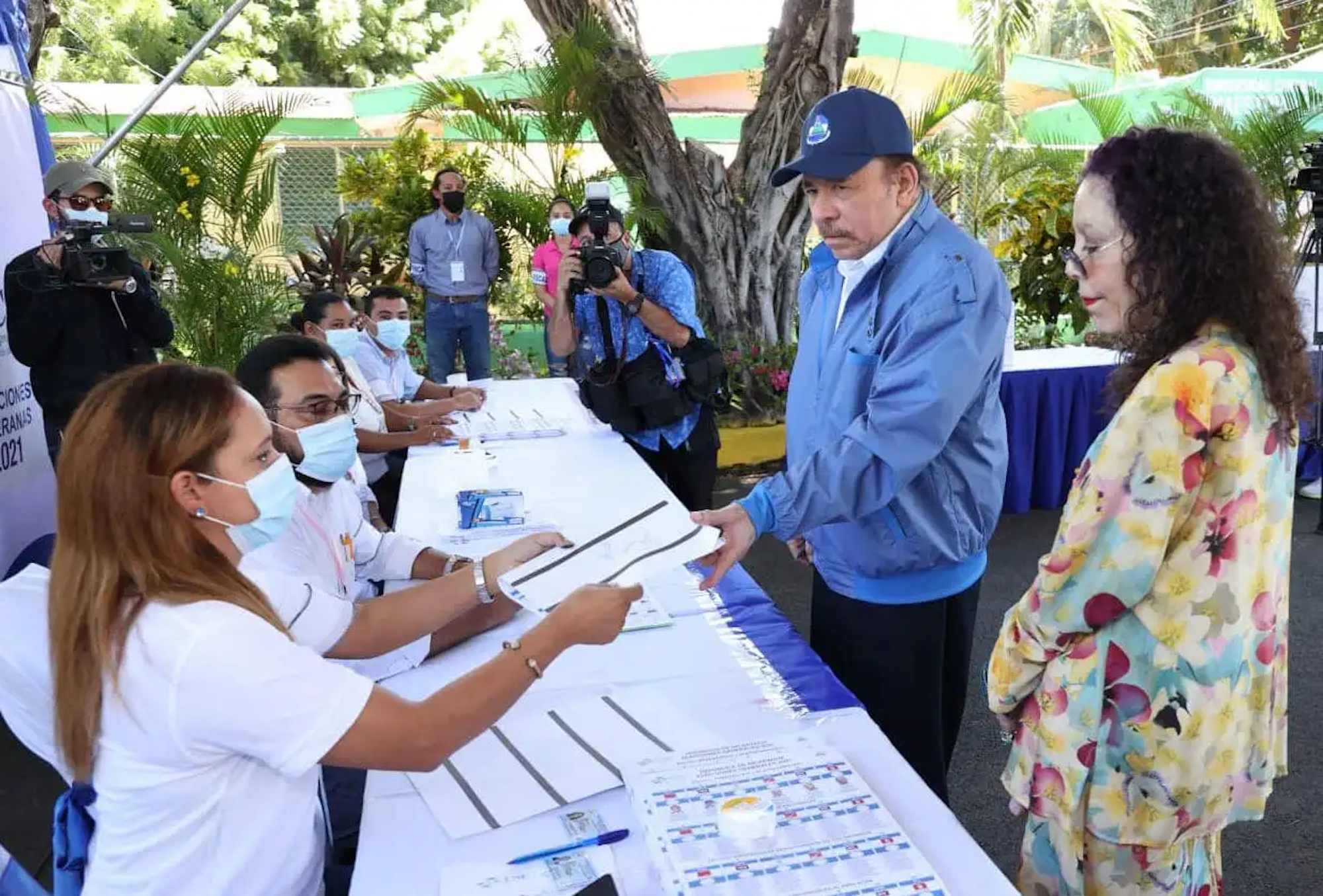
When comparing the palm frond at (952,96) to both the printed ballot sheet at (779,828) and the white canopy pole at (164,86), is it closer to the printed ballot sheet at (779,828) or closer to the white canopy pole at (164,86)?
the white canopy pole at (164,86)

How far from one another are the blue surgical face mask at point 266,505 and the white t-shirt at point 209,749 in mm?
191

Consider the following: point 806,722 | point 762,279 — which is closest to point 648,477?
point 806,722

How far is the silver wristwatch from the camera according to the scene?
1.80 meters

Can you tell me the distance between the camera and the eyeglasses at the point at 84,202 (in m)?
3.72

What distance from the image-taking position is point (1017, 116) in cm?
1063

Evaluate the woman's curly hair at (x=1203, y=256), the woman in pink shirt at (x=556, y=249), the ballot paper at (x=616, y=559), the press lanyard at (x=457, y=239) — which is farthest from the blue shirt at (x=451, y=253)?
the woman's curly hair at (x=1203, y=256)

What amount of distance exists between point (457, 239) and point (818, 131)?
18.9ft

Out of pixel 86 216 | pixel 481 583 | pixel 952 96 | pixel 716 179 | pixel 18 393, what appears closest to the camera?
pixel 481 583

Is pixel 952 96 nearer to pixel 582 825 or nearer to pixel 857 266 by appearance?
pixel 857 266

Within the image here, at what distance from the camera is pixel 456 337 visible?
23.9 feet

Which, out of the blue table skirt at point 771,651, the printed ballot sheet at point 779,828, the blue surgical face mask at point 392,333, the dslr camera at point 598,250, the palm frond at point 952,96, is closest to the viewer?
the printed ballot sheet at point 779,828

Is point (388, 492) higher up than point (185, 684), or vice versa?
point (185, 684)

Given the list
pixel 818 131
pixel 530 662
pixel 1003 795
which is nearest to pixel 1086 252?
pixel 818 131

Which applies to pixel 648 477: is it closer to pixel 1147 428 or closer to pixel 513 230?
pixel 1147 428
